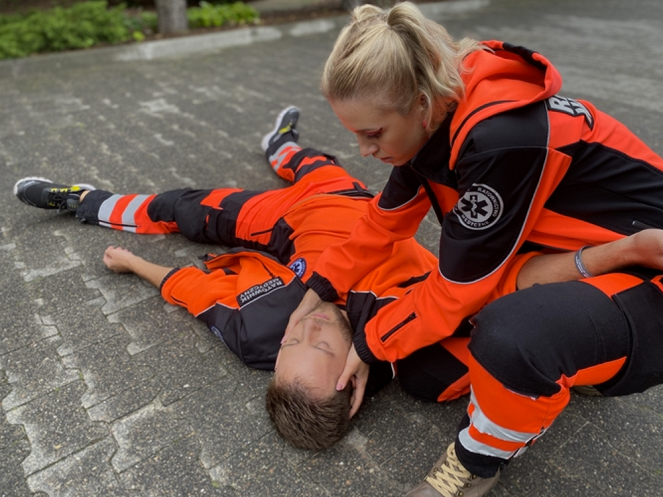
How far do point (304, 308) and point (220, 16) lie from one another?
7.52 m

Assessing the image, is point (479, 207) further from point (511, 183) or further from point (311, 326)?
point (311, 326)

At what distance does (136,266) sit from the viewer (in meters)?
2.79

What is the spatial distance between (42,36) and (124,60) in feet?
3.40

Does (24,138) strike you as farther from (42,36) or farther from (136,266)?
(42,36)

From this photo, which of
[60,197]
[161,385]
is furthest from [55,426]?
[60,197]

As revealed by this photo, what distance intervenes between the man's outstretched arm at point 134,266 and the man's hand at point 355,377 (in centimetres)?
120

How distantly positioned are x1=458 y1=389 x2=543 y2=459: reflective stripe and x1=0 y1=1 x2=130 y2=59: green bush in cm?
711

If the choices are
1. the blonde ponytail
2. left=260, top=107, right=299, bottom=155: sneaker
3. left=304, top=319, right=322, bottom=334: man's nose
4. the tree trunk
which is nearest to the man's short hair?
left=304, top=319, right=322, bottom=334: man's nose

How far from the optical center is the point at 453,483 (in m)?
1.74

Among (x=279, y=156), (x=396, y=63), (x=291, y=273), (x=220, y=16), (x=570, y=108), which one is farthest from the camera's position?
(x=220, y=16)

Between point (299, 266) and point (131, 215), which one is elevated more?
point (299, 266)

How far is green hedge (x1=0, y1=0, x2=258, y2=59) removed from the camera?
6602 mm

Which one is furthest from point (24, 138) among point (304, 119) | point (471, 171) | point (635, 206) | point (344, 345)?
point (635, 206)

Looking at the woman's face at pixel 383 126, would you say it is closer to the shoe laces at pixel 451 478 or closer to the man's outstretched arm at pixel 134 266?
the shoe laces at pixel 451 478
